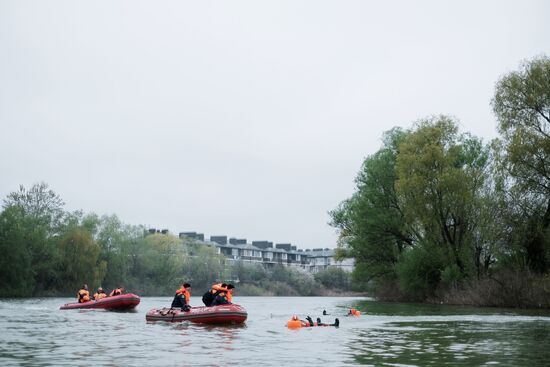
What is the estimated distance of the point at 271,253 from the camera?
177 metres

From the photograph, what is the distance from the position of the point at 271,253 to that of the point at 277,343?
158m

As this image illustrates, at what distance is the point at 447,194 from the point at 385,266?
11414mm

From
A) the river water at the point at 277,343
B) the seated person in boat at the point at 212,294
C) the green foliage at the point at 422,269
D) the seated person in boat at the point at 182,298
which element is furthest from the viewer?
the green foliage at the point at 422,269

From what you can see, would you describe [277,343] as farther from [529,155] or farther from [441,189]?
[441,189]

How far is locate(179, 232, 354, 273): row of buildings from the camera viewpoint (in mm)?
160450

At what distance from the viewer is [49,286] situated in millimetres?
74312

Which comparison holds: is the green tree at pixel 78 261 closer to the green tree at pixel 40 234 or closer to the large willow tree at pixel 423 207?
the green tree at pixel 40 234

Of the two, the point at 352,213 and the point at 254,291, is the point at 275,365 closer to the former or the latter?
the point at 352,213

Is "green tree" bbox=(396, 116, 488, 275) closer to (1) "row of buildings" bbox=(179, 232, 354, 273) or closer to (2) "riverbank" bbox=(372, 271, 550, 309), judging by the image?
(2) "riverbank" bbox=(372, 271, 550, 309)

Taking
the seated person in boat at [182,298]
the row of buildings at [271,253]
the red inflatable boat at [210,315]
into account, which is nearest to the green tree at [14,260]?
the seated person in boat at [182,298]

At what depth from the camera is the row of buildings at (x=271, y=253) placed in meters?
160

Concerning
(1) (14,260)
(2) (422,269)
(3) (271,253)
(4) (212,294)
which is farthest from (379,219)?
(3) (271,253)

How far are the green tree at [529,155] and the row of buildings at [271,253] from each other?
373 ft

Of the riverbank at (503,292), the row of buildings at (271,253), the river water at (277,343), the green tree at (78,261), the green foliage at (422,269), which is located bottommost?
the river water at (277,343)
